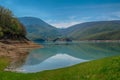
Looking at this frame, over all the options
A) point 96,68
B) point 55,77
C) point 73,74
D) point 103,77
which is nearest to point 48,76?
point 55,77

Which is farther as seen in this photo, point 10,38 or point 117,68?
point 10,38

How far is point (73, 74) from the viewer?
92.2 feet

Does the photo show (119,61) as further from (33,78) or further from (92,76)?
(33,78)

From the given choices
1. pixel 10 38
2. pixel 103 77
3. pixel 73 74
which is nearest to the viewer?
pixel 103 77

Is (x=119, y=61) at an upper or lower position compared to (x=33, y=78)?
upper

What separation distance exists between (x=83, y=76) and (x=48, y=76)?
5.08 m

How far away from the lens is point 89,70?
27.8 m

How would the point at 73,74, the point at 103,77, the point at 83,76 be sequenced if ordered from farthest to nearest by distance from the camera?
the point at 73,74
the point at 83,76
the point at 103,77

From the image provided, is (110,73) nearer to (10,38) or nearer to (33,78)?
(33,78)

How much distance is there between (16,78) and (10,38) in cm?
17197

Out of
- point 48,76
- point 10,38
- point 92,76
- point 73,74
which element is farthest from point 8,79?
A: point 10,38

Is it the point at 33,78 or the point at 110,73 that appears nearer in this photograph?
the point at 110,73

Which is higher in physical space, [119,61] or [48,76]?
[119,61]

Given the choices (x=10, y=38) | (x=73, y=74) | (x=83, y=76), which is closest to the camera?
(x=83, y=76)
